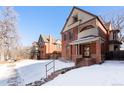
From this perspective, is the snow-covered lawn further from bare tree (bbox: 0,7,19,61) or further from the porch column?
the porch column

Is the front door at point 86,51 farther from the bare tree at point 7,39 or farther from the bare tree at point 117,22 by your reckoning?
the bare tree at point 7,39

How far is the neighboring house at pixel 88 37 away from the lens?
995 centimetres

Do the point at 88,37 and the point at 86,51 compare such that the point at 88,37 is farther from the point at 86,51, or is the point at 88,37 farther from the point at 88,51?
the point at 86,51

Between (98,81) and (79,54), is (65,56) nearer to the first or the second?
(79,54)

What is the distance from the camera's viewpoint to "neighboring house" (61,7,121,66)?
32.7 feet

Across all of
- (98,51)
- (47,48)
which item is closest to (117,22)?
(98,51)

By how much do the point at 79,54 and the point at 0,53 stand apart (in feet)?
22.4

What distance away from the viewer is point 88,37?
409 inches

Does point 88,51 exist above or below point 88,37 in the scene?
below

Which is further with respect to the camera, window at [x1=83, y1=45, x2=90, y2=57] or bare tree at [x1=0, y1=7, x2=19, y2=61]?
bare tree at [x1=0, y1=7, x2=19, y2=61]

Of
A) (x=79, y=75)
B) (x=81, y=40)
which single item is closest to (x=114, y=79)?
(x=79, y=75)

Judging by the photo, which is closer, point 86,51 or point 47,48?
point 86,51

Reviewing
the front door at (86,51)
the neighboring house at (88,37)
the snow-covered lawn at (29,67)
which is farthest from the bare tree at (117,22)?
the snow-covered lawn at (29,67)

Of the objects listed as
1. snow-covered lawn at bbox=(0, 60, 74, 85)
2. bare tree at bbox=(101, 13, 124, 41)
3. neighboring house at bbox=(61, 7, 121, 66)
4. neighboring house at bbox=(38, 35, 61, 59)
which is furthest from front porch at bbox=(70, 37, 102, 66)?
bare tree at bbox=(101, 13, 124, 41)
